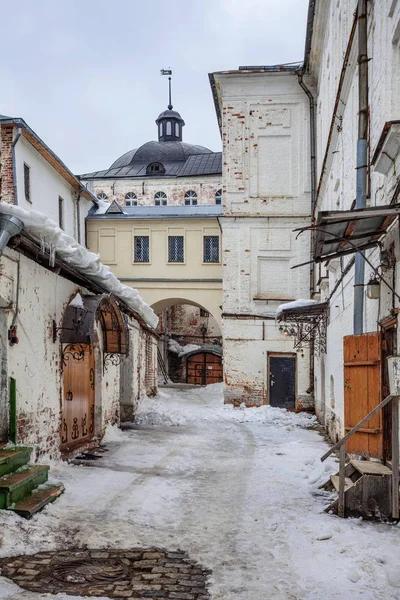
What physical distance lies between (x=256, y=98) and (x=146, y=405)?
35.6 ft

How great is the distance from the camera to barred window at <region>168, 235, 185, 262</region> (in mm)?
24312

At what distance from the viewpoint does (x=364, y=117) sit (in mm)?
7820

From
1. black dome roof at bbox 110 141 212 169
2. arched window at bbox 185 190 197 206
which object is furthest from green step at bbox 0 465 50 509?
black dome roof at bbox 110 141 212 169

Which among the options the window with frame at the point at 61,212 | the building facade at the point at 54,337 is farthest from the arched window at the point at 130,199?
the building facade at the point at 54,337

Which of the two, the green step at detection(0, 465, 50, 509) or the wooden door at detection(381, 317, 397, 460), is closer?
the green step at detection(0, 465, 50, 509)

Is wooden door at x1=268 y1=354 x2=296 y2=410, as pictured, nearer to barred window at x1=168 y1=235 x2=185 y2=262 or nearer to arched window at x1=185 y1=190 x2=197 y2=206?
barred window at x1=168 y1=235 x2=185 y2=262

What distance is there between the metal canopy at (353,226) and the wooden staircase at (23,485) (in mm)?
3874

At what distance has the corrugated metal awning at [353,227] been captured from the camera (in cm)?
512

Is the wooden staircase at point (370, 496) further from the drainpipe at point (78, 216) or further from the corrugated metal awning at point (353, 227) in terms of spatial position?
the drainpipe at point (78, 216)

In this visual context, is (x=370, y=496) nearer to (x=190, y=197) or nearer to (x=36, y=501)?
(x=36, y=501)

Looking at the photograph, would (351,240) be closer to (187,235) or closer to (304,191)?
(304,191)

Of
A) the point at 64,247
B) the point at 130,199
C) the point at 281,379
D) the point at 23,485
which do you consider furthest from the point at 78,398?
the point at 130,199

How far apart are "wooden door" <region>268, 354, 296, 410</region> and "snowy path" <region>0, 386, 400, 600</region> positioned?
8.33 metres

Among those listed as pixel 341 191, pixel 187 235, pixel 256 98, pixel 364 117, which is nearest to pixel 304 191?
pixel 256 98
